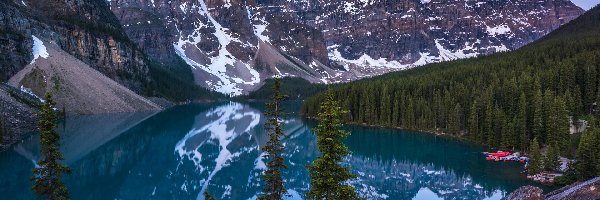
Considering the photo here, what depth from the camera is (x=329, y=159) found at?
18.6 m

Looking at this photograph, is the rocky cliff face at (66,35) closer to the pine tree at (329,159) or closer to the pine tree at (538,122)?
the pine tree at (538,122)

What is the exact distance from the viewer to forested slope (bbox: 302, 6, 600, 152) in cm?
7188

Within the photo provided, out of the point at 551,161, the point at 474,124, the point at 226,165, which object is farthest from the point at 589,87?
the point at 226,165

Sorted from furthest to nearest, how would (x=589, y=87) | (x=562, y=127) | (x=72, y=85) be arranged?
(x=72, y=85) < (x=589, y=87) < (x=562, y=127)

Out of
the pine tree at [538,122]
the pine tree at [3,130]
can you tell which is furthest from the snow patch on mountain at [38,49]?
the pine tree at [538,122]

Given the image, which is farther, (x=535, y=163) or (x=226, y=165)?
(x=226, y=165)

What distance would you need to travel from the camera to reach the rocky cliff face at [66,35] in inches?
5027

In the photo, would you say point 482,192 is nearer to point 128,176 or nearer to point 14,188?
point 128,176

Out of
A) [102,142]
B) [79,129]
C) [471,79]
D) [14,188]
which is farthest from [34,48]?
[471,79]

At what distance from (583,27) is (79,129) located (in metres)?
149

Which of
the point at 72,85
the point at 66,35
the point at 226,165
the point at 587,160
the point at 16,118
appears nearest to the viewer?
the point at 587,160

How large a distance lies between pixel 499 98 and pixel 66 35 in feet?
447

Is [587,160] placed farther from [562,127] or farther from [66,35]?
[66,35]

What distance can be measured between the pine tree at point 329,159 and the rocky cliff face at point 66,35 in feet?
389
